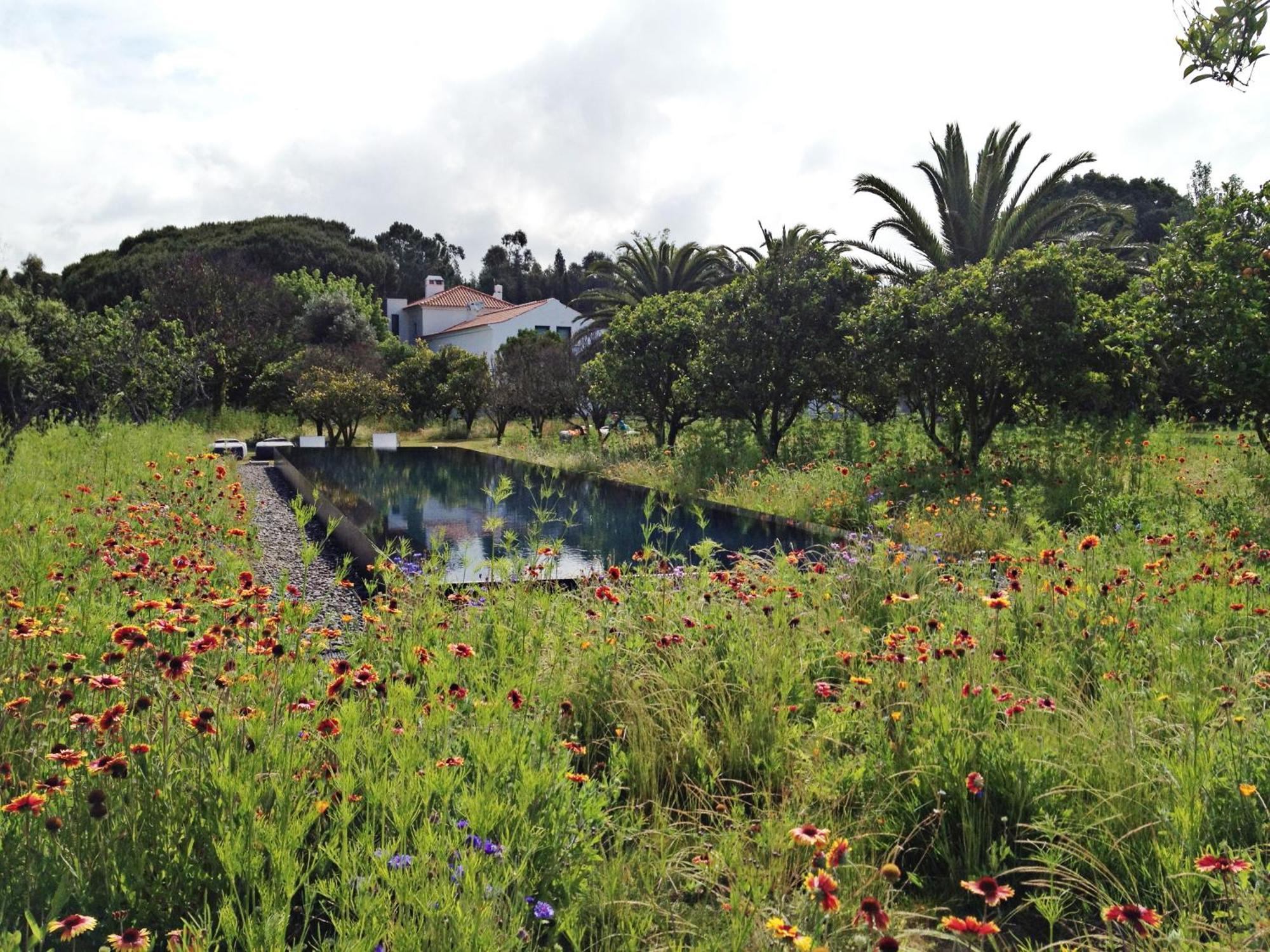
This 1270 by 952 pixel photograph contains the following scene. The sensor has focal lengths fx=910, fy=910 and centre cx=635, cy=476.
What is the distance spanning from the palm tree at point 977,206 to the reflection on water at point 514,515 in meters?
8.04

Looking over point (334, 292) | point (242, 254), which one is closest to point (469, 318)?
point (334, 292)

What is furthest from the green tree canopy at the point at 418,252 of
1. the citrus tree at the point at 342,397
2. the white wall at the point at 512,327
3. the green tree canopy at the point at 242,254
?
the citrus tree at the point at 342,397

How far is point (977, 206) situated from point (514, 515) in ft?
38.2

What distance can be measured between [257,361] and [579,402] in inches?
544

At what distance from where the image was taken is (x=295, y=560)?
29.8 feet

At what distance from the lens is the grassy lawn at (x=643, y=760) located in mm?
2117

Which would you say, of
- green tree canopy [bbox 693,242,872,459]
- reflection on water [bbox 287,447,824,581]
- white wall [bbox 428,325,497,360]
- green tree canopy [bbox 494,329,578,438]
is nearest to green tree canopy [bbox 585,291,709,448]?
green tree canopy [bbox 693,242,872,459]

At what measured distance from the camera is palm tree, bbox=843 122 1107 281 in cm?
1791

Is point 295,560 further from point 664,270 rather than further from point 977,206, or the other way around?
point 664,270

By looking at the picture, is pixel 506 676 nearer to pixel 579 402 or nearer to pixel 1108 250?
pixel 1108 250

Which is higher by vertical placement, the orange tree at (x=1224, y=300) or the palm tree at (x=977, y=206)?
the palm tree at (x=977, y=206)

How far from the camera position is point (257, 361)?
33625 mm

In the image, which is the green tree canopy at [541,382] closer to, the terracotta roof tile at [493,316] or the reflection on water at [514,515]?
the reflection on water at [514,515]

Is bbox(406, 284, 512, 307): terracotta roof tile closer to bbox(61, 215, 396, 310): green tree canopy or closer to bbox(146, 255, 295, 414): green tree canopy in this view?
bbox(61, 215, 396, 310): green tree canopy
